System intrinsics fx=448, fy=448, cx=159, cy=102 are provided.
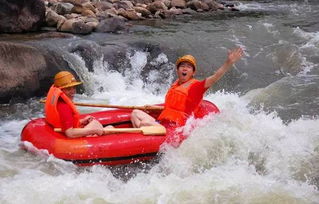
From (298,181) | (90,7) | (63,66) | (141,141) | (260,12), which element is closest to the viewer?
(298,181)

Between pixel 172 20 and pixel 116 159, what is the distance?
10087mm

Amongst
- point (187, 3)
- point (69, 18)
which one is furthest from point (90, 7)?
point (187, 3)

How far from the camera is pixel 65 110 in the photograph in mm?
5109

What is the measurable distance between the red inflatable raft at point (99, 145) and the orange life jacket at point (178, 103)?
308 millimetres

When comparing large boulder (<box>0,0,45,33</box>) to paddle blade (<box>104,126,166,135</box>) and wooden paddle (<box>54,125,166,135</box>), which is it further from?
paddle blade (<box>104,126,166,135</box>)

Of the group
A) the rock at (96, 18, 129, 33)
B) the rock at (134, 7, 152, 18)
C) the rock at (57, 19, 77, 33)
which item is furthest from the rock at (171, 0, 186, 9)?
the rock at (57, 19, 77, 33)

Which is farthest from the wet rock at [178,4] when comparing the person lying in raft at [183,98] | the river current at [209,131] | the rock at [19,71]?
the person lying in raft at [183,98]

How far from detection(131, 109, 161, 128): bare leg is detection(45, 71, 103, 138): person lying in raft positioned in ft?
1.99

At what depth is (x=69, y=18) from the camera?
12.3 meters

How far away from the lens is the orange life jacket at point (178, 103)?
18.5ft

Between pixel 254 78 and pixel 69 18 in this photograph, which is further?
pixel 69 18

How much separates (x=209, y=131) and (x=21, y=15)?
7114mm

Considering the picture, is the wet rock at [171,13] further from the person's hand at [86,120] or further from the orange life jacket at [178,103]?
the person's hand at [86,120]

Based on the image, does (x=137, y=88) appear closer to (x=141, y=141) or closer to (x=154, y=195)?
(x=141, y=141)
